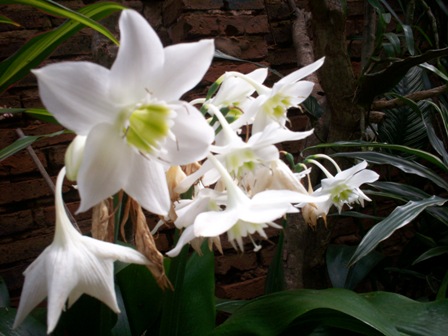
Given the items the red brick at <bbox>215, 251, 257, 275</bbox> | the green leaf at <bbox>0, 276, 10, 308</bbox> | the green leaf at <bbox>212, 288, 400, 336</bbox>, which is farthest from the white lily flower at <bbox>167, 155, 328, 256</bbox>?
the red brick at <bbox>215, 251, 257, 275</bbox>

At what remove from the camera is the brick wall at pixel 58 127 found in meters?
1.27

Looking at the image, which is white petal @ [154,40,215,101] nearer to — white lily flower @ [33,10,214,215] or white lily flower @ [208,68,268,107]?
white lily flower @ [33,10,214,215]

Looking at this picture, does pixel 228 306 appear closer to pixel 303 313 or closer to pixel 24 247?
pixel 303 313

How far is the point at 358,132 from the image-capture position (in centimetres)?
120

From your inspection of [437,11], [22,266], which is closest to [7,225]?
[22,266]

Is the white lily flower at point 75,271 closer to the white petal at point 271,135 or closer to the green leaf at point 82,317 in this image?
the white petal at point 271,135

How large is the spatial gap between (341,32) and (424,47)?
105cm

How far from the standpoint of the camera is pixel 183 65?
15.3 inches

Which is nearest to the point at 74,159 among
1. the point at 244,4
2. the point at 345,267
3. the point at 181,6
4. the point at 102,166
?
the point at 102,166

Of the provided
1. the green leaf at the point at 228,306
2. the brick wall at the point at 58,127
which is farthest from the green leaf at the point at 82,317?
the brick wall at the point at 58,127

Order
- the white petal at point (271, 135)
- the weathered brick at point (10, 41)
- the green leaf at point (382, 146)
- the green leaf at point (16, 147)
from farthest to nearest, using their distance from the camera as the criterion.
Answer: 1. the weathered brick at point (10, 41)
2. the green leaf at point (382, 146)
3. the green leaf at point (16, 147)
4. the white petal at point (271, 135)

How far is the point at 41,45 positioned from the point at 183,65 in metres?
0.33

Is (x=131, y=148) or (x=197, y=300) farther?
(x=197, y=300)

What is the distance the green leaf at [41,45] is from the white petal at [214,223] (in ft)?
1.06
